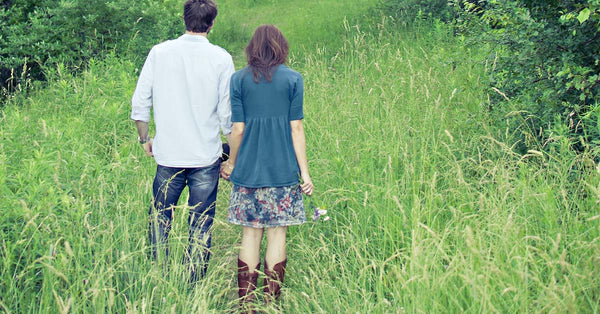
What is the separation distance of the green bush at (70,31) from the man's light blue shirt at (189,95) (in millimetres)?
4821

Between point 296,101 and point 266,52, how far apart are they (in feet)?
1.18

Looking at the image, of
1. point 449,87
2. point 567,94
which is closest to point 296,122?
point 567,94

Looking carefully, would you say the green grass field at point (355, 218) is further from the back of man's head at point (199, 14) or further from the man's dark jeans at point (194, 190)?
the back of man's head at point (199, 14)

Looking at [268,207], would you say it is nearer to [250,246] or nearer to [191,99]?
[250,246]

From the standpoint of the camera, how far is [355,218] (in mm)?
4730

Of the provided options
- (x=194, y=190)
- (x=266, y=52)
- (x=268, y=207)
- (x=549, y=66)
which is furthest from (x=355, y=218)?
(x=549, y=66)

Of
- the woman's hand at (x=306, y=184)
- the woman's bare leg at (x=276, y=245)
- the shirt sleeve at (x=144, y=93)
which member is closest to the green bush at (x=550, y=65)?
the woman's hand at (x=306, y=184)

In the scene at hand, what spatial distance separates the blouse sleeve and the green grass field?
0.68 m

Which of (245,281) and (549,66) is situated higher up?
(549,66)

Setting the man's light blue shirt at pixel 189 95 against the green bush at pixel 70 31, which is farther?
the green bush at pixel 70 31

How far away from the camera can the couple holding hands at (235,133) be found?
4.19 m

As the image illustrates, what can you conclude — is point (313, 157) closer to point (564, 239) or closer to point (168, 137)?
point (168, 137)

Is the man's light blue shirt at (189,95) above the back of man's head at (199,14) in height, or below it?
below

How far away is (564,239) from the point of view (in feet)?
12.9
